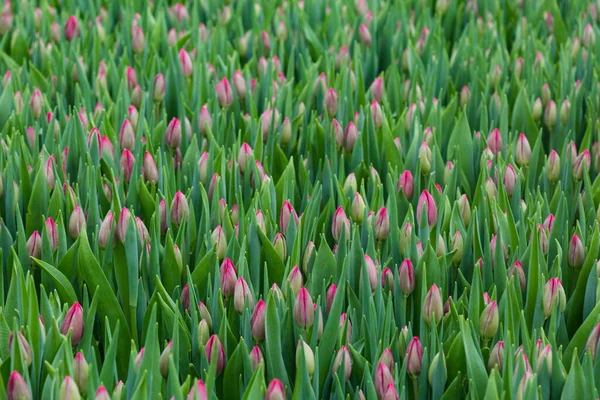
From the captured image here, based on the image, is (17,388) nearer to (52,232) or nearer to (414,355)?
(52,232)

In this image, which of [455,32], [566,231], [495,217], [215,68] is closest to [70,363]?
[495,217]

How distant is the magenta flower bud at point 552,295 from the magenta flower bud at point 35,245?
1.09 m

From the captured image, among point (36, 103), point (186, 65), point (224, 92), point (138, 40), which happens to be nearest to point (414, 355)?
point (224, 92)

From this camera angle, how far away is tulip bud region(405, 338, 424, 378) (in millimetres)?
1678

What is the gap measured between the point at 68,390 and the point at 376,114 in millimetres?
1477

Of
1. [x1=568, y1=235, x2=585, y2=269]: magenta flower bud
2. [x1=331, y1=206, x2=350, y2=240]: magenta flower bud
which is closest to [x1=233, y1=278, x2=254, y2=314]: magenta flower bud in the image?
[x1=331, y1=206, x2=350, y2=240]: magenta flower bud

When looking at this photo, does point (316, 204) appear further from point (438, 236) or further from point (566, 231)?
point (566, 231)

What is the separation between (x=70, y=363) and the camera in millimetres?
1538

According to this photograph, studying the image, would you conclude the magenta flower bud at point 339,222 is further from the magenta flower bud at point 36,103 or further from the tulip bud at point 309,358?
the magenta flower bud at point 36,103

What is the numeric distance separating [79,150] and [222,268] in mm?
840

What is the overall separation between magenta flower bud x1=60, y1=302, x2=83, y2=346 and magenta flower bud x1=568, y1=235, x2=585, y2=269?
3.46ft

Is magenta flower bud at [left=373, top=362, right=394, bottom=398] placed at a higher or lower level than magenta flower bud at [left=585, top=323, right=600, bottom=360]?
lower

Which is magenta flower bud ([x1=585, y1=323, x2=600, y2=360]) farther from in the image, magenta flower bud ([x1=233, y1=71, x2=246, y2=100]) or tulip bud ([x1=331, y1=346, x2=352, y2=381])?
magenta flower bud ([x1=233, y1=71, x2=246, y2=100])

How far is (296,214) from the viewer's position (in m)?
2.14
